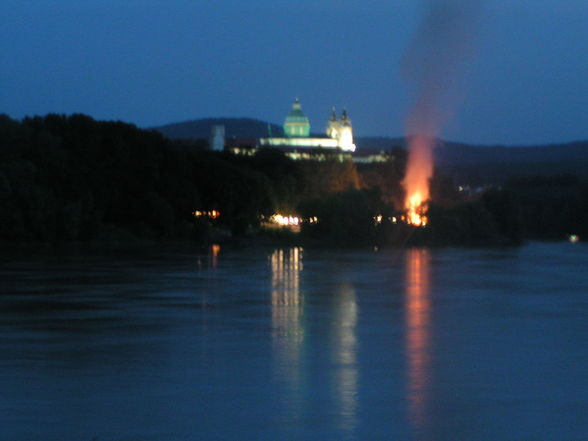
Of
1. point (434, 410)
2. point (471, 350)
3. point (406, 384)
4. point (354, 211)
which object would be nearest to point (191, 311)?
point (471, 350)

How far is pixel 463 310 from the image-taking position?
20578mm

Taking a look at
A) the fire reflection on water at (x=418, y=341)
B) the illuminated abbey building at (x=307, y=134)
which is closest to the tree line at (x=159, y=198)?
the fire reflection on water at (x=418, y=341)

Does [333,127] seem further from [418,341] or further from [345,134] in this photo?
[418,341]

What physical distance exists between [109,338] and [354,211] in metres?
31.9

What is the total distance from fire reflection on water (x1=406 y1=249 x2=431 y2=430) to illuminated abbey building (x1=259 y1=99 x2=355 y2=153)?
95.6 metres

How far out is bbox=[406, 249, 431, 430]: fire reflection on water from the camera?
11.6 metres

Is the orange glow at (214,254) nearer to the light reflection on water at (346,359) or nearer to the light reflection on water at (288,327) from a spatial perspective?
the light reflection on water at (288,327)

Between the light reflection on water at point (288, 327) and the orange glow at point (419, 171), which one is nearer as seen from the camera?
the light reflection on water at point (288, 327)

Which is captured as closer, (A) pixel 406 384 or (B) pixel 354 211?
(A) pixel 406 384

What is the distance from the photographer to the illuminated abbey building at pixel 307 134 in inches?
4975

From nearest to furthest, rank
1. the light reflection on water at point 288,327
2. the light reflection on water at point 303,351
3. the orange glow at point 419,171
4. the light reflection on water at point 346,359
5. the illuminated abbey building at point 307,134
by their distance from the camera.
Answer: the light reflection on water at point 346,359 < the light reflection on water at point 303,351 < the light reflection on water at point 288,327 < the orange glow at point 419,171 < the illuminated abbey building at point 307,134

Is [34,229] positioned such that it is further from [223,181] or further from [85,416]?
[85,416]

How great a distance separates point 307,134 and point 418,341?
116672mm

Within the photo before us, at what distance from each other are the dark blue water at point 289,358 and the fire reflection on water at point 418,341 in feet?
0.14
